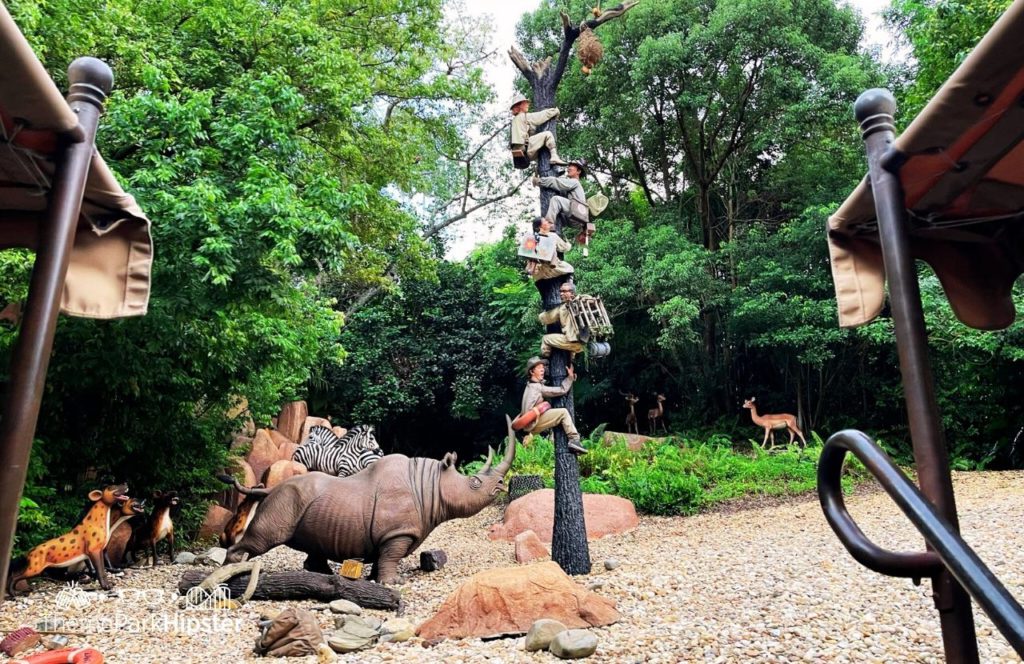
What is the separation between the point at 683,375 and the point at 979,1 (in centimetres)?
964

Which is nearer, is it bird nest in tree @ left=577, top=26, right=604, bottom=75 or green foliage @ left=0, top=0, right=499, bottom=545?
green foliage @ left=0, top=0, right=499, bottom=545

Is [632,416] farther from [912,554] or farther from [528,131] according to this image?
[912,554]

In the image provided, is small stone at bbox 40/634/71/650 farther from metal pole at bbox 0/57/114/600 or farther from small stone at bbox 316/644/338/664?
metal pole at bbox 0/57/114/600

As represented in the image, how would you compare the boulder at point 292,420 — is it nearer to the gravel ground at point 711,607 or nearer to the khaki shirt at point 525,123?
the gravel ground at point 711,607

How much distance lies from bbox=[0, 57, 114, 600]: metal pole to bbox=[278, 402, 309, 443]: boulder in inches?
557

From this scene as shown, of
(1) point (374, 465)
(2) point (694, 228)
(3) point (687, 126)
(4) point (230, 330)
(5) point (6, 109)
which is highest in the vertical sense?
(3) point (687, 126)

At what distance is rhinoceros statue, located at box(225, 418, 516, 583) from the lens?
6145mm

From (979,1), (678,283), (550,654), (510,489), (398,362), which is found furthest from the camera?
(398,362)

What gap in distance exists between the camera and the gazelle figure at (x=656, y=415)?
1673 centimetres

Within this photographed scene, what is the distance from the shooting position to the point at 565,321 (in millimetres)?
6594

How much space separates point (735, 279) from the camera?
49.3ft

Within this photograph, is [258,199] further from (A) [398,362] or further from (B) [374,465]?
(A) [398,362]

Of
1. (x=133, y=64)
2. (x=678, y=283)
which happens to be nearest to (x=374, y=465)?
(x=133, y=64)

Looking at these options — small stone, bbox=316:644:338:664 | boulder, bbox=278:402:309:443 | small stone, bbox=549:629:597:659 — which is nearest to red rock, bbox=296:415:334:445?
boulder, bbox=278:402:309:443
